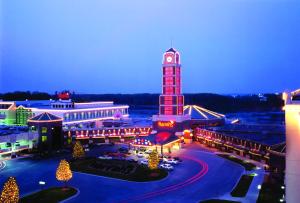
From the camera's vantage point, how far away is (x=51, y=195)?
1609 inches

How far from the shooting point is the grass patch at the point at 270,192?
127 ft

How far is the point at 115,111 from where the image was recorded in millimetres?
107188

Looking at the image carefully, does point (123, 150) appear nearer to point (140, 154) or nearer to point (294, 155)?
point (140, 154)

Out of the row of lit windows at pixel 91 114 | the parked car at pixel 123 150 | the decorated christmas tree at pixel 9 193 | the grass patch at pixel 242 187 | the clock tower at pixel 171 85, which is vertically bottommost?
the grass patch at pixel 242 187

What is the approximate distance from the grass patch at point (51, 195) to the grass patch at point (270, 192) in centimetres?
2242

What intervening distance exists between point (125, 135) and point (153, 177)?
36434 mm

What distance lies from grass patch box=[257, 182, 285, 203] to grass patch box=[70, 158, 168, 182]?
14.4 meters

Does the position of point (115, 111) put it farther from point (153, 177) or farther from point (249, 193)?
point (249, 193)

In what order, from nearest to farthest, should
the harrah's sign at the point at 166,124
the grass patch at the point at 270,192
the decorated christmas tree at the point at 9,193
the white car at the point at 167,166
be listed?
the decorated christmas tree at the point at 9,193
the grass patch at the point at 270,192
the white car at the point at 167,166
the harrah's sign at the point at 166,124

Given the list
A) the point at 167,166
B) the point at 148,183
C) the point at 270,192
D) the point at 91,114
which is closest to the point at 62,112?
the point at 91,114

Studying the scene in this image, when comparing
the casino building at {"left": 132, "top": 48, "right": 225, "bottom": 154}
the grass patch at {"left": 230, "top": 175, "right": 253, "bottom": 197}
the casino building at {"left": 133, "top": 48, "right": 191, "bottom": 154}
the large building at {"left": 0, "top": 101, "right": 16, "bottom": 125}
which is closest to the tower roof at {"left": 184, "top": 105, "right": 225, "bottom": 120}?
the casino building at {"left": 132, "top": 48, "right": 225, "bottom": 154}

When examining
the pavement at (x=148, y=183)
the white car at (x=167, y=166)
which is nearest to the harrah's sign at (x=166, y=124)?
the pavement at (x=148, y=183)

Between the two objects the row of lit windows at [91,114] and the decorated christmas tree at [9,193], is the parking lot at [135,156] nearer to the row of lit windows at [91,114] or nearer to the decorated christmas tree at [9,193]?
the row of lit windows at [91,114]

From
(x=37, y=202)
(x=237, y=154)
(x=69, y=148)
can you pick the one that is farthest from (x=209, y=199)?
(x=69, y=148)
